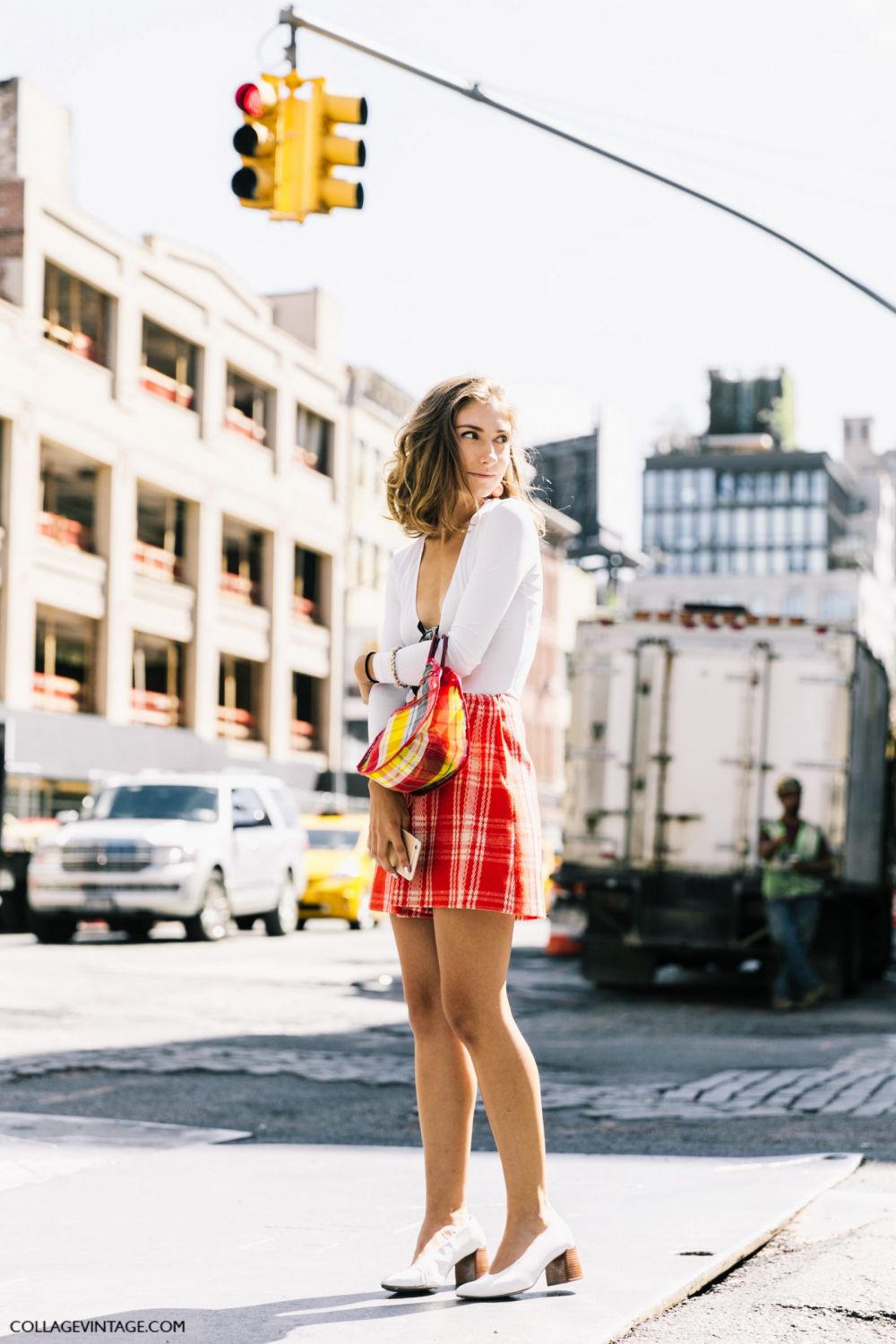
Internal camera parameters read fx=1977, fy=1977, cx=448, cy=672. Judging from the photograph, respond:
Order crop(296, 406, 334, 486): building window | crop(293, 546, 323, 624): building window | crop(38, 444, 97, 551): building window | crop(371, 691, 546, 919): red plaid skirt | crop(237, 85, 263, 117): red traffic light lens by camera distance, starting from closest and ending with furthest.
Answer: crop(371, 691, 546, 919): red plaid skirt
crop(237, 85, 263, 117): red traffic light lens
crop(38, 444, 97, 551): building window
crop(293, 546, 323, 624): building window
crop(296, 406, 334, 486): building window

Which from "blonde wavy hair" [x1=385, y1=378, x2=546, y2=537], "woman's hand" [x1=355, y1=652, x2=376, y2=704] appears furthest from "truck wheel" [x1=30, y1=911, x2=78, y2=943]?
"blonde wavy hair" [x1=385, y1=378, x2=546, y2=537]

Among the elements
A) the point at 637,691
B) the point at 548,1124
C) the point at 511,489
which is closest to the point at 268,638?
the point at 637,691

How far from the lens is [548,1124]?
300 inches

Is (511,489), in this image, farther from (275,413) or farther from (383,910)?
(275,413)

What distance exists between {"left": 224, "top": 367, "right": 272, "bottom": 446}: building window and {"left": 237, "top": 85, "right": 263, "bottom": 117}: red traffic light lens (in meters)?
39.5

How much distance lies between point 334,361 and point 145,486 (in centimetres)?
1289

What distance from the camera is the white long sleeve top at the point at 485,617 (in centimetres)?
394

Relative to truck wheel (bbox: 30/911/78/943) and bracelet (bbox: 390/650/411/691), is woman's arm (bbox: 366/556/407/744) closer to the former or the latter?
bracelet (bbox: 390/650/411/691)

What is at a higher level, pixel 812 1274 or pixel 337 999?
pixel 812 1274

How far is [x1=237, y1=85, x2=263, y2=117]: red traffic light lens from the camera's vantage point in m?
10.5

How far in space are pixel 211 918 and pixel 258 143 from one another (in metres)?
12.2

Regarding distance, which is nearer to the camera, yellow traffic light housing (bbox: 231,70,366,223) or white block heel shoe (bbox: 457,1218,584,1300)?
white block heel shoe (bbox: 457,1218,584,1300)

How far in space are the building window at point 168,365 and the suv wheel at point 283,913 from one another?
23.8 m

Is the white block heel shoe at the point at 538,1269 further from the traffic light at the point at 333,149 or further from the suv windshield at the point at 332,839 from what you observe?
the suv windshield at the point at 332,839
